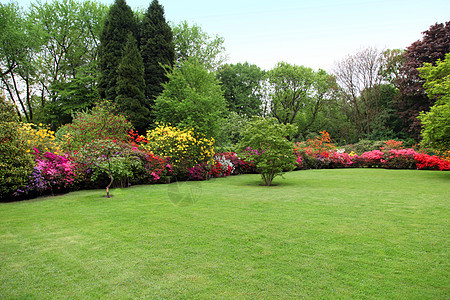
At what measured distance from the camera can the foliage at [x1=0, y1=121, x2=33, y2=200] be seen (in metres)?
6.32

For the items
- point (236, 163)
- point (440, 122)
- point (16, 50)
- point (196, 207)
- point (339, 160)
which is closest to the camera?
point (196, 207)

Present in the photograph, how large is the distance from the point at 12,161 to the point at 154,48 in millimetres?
17178

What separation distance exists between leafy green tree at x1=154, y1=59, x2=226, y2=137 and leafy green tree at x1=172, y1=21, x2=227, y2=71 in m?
14.6

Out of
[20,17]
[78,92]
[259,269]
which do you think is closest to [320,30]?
[259,269]

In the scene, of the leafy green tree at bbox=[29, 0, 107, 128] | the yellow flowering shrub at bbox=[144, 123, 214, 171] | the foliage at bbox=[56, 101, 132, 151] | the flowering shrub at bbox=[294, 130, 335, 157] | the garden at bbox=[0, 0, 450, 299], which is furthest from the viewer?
the leafy green tree at bbox=[29, 0, 107, 128]

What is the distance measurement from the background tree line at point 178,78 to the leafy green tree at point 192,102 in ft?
0.17

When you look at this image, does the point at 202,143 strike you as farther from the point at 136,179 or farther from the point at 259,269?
the point at 259,269

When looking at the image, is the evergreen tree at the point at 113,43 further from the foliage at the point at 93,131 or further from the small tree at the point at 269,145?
the small tree at the point at 269,145

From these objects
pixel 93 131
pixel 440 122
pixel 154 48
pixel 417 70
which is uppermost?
pixel 154 48

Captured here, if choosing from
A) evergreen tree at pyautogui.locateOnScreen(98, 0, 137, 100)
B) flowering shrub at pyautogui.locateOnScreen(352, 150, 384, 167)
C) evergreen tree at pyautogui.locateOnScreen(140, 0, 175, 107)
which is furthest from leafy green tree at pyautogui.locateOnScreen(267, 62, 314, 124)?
evergreen tree at pyautogui.locateOnScreen(98, 0, 137, 100)

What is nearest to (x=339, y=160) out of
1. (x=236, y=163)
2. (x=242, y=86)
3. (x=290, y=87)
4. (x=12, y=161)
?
(x=236, y=163)

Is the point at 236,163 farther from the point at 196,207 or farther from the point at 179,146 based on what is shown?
the point at 196,207

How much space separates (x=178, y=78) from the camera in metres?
12.8

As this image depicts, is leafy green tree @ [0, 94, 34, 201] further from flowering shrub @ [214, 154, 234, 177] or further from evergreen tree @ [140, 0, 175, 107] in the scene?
evergreen tree @ [140, 0, 175, 107]
